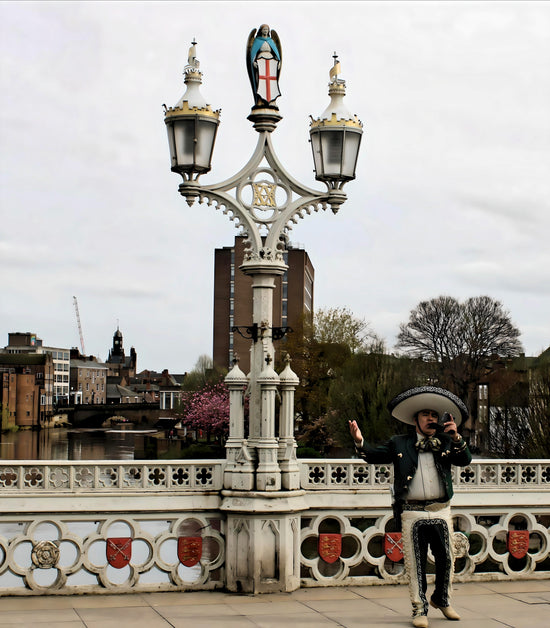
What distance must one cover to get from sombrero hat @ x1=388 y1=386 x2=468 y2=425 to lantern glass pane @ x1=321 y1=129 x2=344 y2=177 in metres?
3.07

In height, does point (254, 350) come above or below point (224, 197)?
below

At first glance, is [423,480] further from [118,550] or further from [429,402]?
[118,550]

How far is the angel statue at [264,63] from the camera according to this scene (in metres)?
10.1

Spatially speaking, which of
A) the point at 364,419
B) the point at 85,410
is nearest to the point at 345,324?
the point at 364,419

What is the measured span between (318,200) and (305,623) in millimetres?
4410

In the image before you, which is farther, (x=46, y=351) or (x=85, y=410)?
(x=46, y=351)

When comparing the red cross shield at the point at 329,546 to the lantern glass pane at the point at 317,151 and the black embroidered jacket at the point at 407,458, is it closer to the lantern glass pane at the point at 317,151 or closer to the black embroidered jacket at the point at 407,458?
the black embroidered jacket at the point at 407,458

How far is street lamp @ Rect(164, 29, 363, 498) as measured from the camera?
9641mm

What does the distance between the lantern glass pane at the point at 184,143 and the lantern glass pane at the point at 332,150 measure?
1.42 metres

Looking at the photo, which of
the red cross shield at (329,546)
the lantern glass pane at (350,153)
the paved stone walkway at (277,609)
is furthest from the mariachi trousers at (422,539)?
the lantern glass pane at (350,153)

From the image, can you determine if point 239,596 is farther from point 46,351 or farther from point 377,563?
point 46,351

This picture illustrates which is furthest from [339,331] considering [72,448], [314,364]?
[72,448]

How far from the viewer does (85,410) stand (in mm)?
149125

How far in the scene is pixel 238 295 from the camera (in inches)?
4328
